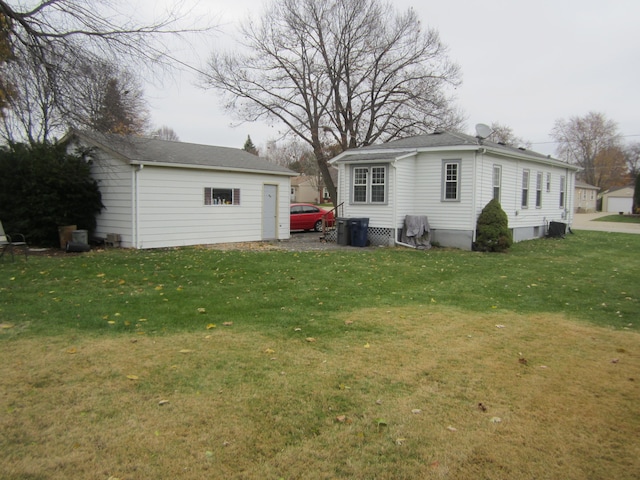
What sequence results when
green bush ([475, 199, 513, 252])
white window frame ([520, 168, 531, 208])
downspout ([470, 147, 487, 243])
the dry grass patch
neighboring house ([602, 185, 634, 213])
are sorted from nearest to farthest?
1. the dry grass patch
2. green bush ([475, 199, 513, 252])
3. downspout ([470, 147, 487, 243])
4. white window frame ([520, 168, 531, 208])
5. neighboring house ([602, 185, 634, 213])

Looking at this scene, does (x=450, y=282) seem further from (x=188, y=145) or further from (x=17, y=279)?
(x=188, y=145)

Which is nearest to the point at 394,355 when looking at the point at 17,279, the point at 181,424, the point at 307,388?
the point at 307,388

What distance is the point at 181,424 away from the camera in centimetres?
357

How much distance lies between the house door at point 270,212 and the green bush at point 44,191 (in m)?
5.89

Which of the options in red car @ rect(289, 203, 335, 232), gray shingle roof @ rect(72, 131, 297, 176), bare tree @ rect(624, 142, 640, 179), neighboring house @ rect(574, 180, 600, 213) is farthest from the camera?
bare tree @ rect(624, 142, 640, 179)

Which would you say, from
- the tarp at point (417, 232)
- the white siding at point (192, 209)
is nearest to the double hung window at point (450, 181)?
the tarp at point (417, 232)

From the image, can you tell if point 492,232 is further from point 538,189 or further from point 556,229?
point 556,229

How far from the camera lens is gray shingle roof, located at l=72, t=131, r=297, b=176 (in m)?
14.5

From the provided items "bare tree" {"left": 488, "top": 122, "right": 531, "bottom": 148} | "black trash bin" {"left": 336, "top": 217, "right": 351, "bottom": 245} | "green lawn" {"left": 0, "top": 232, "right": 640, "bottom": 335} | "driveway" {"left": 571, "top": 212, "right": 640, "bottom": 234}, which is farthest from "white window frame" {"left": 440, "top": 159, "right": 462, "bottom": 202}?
"bare tree" {"left": 488, "top": 122, "right": 531, "bottom": 148}

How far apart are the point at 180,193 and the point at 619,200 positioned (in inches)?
2346

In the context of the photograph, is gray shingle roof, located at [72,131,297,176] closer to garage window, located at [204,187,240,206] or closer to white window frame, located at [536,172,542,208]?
garage window, located at [204,187,240,206]

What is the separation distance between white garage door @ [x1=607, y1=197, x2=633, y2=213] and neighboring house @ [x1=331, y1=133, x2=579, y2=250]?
4785 centimetres

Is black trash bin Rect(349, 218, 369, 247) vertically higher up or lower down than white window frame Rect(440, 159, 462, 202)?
lower down

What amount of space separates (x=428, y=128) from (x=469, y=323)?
2202cm
